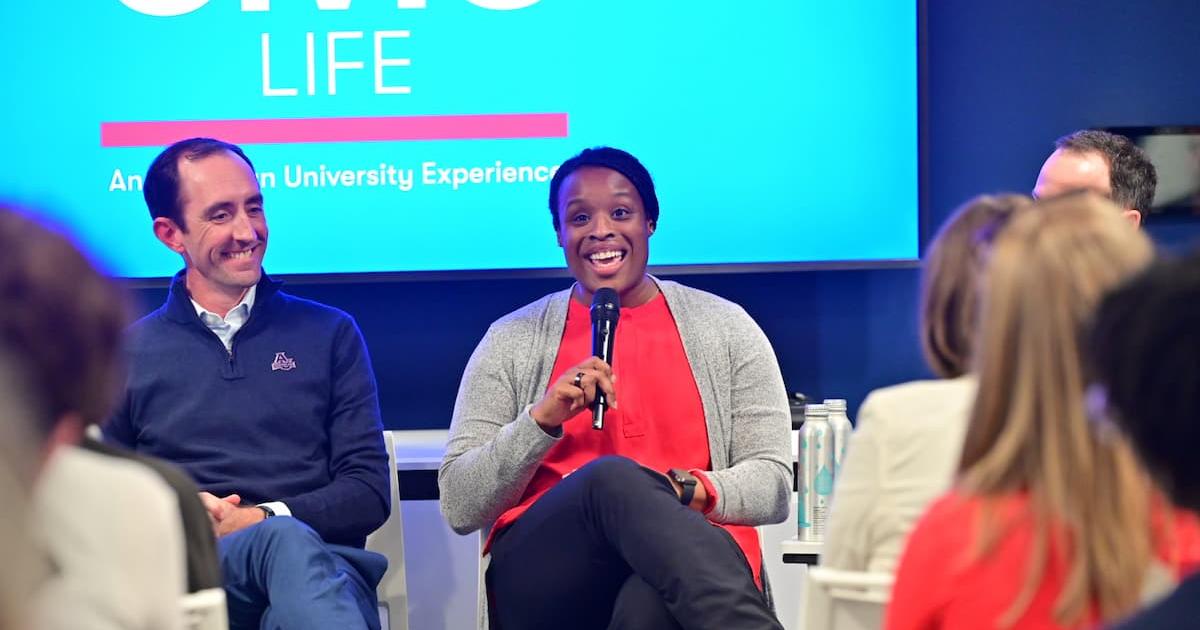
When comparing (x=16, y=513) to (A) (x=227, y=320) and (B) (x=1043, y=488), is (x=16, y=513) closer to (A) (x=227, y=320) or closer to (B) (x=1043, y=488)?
(B) (x=1043, y=488)

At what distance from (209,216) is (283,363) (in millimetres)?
376

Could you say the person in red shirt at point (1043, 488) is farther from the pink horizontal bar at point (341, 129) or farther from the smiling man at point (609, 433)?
the pink horizontal bar at point (341, 129)

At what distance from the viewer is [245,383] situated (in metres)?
3.16

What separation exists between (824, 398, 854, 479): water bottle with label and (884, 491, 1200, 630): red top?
145 centimetres

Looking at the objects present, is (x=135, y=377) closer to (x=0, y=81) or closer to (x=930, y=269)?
(x=0, y=81)

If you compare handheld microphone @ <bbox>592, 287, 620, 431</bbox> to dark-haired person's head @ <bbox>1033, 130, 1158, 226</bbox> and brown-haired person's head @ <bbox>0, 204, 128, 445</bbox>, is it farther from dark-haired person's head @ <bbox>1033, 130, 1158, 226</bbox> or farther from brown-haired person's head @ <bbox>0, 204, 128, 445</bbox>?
brown-haired person's head @ <bbox>0, 204, 128, 445</bbox>

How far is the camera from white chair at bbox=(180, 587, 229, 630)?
1662 mm

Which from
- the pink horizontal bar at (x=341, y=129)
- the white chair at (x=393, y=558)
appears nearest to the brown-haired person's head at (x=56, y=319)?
the white chair at (x=393, y=558)

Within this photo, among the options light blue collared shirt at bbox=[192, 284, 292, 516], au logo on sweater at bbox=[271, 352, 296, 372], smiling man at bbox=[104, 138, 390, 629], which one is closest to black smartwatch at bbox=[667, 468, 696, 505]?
smiling man at bbox=[104, 138, 390, 629]

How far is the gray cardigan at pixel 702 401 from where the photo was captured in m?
2.94

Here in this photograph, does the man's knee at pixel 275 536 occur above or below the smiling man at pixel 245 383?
below

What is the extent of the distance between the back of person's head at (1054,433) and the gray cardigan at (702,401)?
1660 millimetres

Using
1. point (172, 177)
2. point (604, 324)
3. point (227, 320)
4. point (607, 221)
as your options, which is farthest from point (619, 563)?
point (172, 177)

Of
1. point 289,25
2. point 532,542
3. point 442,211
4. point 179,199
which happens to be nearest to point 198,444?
point 179,199
